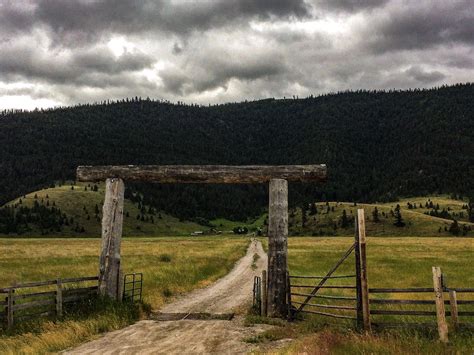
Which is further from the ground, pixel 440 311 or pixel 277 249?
pixel 277 249

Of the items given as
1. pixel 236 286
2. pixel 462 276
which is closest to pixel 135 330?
pixel 236 286

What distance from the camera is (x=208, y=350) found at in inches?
425

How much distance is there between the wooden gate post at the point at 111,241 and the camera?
15.5 metres

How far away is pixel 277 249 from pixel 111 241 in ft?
19.6

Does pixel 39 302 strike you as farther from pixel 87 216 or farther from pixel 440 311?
pixel 87 216

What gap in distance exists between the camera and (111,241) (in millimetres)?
15734

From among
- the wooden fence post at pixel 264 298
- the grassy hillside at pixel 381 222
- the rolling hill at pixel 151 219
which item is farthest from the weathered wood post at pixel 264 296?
the rolling hill at pixel 151 219

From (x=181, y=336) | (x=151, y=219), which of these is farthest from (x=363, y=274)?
(x=151, y=219)

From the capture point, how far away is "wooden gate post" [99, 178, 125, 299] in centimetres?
1550

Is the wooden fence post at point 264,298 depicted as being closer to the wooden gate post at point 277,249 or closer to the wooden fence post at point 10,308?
the wooden gate post at point 277,249

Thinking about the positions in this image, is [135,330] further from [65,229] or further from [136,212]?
[136,212]

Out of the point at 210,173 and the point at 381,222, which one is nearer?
the point at 210,173

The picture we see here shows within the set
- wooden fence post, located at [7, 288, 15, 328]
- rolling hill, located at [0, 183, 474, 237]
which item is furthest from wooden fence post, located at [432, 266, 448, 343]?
rolling hill, located at [0, 183, 474, 237]

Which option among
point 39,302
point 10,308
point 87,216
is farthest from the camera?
point 87,216
